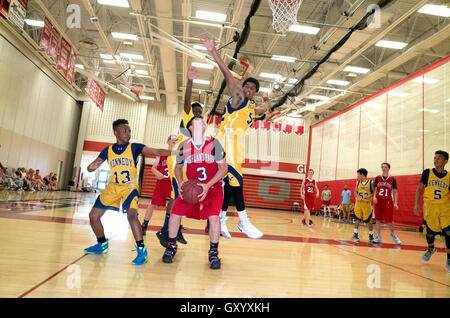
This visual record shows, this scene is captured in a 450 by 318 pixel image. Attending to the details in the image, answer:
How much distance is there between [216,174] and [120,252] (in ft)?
4.22

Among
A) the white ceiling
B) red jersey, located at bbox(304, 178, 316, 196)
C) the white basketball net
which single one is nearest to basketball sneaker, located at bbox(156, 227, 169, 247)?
the white basketball net

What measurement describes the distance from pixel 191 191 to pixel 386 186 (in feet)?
17.1

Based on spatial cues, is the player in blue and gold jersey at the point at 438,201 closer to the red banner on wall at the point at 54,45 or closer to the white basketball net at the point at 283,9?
the white basketball net at the point at 283,9

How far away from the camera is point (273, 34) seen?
433 inches

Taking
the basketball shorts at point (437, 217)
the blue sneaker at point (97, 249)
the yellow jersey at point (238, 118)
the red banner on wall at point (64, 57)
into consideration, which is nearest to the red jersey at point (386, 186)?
the basketball shorts at point (437, 217)

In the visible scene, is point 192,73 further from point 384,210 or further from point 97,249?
point 384,210

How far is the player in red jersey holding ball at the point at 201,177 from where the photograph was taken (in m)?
3.03

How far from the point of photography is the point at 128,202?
3.06 m

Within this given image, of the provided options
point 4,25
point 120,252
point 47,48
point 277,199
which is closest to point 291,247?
point 120,252

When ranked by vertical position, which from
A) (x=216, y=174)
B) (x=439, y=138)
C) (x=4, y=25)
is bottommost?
(x=216, y=174)

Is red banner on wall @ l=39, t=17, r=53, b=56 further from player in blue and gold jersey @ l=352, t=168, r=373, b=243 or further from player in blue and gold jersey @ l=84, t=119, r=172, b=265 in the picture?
player in blue and gold jersey @ l=352, t=168, r=373, b=243

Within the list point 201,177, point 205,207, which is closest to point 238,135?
point 201,177

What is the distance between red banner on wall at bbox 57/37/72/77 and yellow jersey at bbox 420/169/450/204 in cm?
1108

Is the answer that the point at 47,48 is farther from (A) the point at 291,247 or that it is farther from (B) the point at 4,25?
(A) the point at 291,247
